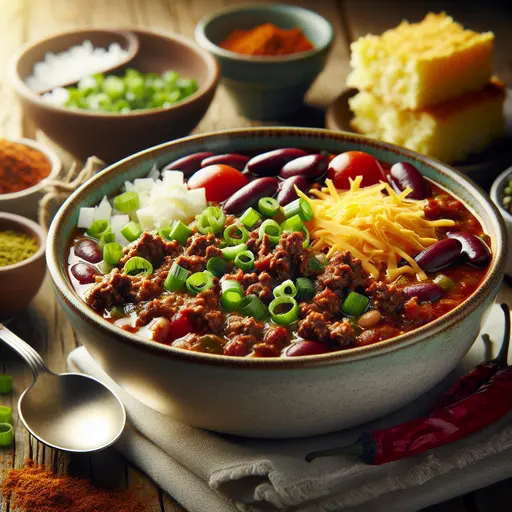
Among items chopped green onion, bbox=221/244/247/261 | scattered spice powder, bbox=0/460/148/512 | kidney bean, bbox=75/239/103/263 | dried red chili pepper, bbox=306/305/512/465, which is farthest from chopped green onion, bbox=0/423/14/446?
dried red chili pepper, bbox=306/305/512/465

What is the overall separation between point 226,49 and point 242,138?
1770 mm

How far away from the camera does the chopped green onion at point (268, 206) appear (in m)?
3.47

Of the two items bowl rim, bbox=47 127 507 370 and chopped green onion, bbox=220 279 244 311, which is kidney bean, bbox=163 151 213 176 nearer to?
bowl rim, bbox=47 127 507 370

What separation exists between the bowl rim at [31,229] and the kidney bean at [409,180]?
5.02 feet

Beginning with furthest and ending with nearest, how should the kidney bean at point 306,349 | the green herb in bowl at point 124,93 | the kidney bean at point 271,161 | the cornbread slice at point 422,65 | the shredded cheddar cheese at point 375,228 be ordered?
1. the green herb in bowl at point 124,93
2. the cornbread slice at point 422,65
3. the kidney bean at point 271,161
4. the shredded cheddar cheese at point 375,228
5. the kidney bean at point 306,349

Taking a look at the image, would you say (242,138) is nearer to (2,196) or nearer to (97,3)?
(2,196)

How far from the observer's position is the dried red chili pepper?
2822mm

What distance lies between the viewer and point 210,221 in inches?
135

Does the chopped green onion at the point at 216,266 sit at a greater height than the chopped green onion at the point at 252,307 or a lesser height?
lesser

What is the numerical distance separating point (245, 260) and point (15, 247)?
1187mm

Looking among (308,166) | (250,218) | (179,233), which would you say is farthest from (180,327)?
(308,166)

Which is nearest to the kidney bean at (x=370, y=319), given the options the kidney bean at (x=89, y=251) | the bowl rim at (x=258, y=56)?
the kidney bean at (x=89, y=251)

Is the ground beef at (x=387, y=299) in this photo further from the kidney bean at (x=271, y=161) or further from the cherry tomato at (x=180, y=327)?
the kidney bean at (x=271, y=161)

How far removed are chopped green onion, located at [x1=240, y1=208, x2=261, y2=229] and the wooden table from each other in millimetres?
961
